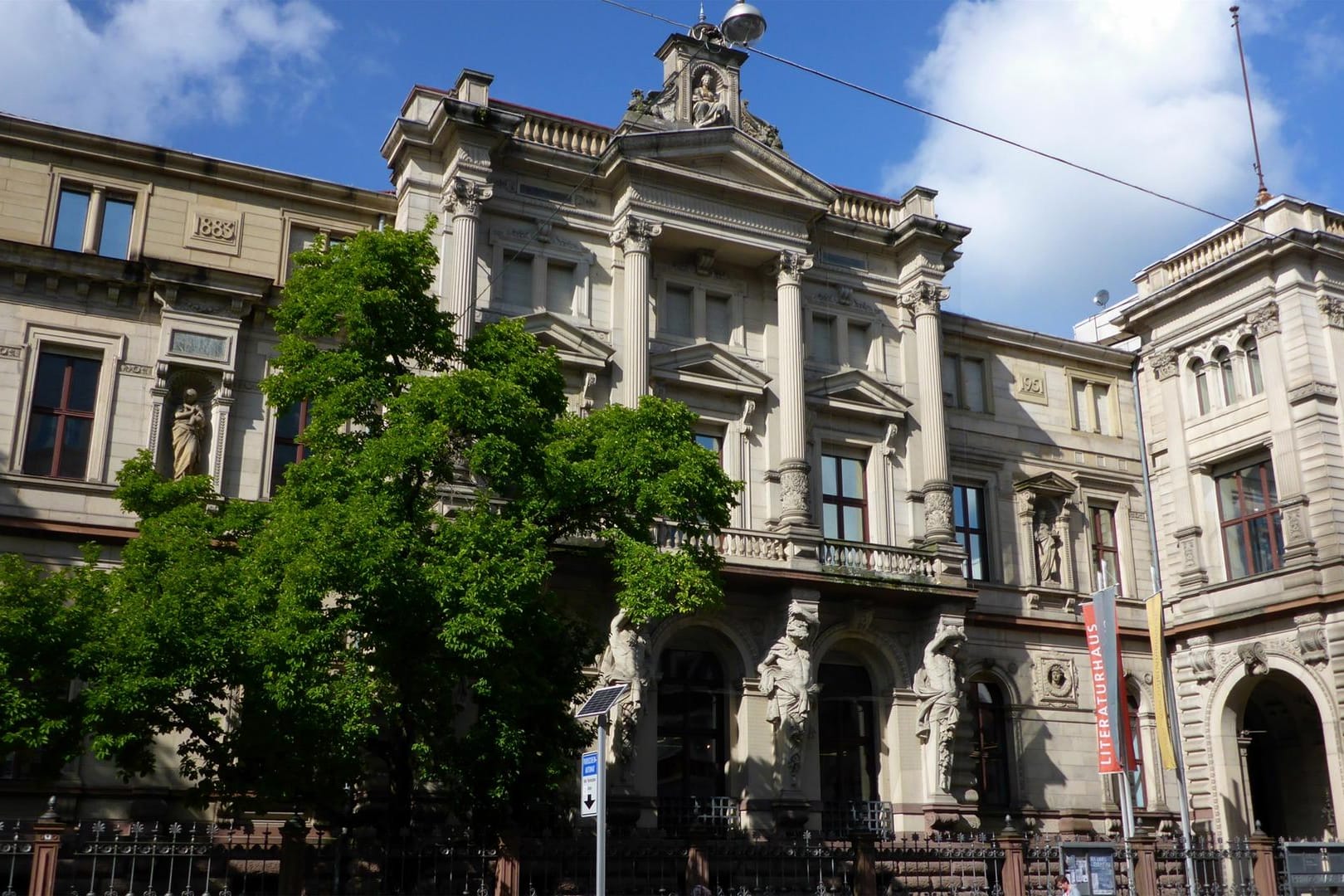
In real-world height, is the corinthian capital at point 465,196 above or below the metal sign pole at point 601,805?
above

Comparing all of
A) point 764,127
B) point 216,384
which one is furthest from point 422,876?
point 764,127

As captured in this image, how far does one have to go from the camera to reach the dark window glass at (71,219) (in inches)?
1048

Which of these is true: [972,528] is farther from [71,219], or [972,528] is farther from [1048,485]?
[71,219]

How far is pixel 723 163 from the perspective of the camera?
1219 inches

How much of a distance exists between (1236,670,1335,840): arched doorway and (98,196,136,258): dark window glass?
92.1 feet

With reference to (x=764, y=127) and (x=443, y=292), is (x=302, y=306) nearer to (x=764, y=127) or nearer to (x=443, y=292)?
(x=443, y=292)

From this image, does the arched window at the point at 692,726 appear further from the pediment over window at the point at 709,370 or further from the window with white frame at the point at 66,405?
the window with white frame at the point at 66,405

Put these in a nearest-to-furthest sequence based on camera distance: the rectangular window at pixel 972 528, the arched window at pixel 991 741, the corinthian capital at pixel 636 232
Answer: the corinthian capital at pixel 636 232, the arched window at pixel 991 741, the rectangular window at pixel 972 528

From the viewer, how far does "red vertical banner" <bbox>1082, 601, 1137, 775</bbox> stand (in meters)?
27.8

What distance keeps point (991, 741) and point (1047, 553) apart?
211 inches

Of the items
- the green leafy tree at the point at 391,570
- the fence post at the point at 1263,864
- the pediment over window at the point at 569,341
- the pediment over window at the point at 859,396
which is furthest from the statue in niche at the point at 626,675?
the fence post at the point at 1263,864

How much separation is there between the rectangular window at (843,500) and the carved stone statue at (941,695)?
3.24 metres

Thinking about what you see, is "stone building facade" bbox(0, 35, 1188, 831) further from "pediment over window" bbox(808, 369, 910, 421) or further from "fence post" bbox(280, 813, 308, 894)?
"fence post" bbox(280, 813, 308, 894)

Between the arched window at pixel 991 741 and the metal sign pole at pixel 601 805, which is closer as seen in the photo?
the metal sign pole at pixel 601 805
